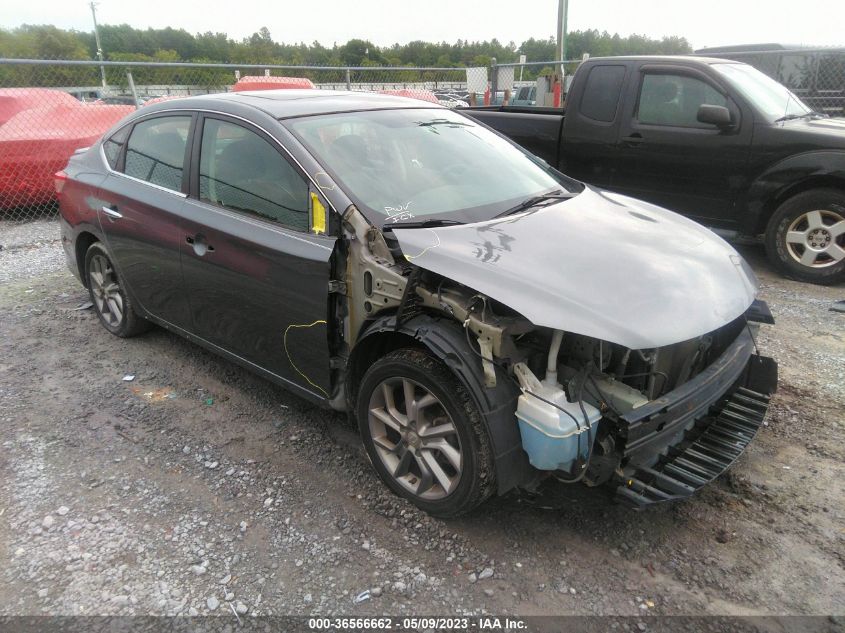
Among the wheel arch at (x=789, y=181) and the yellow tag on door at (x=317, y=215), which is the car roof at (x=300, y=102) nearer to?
the yellow tag on door at (x=317, y=215)

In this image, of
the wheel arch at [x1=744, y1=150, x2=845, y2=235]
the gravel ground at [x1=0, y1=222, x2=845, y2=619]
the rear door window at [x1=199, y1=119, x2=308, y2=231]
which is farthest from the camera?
the wheel arch at [x1=744, y1=150, x2=845, y2=235]

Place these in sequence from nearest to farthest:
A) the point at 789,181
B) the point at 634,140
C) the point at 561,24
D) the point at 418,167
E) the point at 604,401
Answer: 1. the point at 604,401
2. the point at 418,167
3. the point at 789,181
4. the point at 634,140
5. the point at 561,24

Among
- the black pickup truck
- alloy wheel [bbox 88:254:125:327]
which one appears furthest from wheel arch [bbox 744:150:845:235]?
alloy wheel [bbox 88:254:125:327]

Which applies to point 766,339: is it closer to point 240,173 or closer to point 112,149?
point 240,173

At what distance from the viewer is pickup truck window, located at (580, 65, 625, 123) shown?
6.52 m

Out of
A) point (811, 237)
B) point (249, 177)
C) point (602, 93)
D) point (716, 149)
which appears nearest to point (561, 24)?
point (602, 93)

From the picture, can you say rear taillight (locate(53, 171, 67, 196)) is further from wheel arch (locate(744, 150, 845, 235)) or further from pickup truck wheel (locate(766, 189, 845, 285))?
pickup truck wheel (locate(766, 189, 845, 285))

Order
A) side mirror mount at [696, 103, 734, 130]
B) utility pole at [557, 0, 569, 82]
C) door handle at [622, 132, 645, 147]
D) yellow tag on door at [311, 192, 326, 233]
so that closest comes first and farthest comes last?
yellow tag on door at [311, 192, 326, 233]
side mirror mount at [696, 103, 734, 130]
door handle at [622, 132, 645, 147]
utility pole at [557, 0, 569, 82]

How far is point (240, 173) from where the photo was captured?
3408 millimetres

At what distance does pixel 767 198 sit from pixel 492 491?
4.73 meters

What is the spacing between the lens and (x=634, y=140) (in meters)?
6.37

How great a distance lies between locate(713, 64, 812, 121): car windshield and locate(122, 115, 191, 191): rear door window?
5.05 metres

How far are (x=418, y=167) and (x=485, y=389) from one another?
1427 mm

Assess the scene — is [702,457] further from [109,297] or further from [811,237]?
[109,297]
